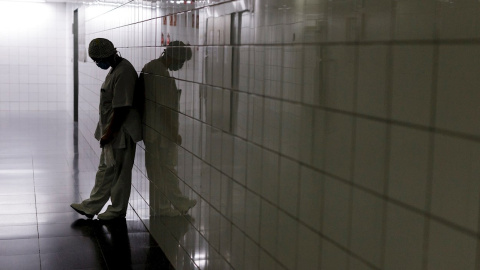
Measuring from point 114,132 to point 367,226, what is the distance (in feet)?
12.3

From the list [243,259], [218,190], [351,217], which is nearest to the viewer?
[351,217]

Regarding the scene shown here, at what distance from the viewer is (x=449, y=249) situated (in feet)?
5.07

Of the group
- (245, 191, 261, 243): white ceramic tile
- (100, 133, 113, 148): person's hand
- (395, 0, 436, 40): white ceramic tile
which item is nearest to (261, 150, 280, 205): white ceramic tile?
(245, 191, 261, 243): white ceramic tile

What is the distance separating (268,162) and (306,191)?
1.29 ft

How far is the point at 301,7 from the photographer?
7.74 feet

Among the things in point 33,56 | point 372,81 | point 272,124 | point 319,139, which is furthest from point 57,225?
point 33,56

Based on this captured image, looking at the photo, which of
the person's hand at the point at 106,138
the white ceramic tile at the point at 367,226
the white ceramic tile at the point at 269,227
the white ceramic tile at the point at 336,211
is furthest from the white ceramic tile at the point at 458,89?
the person's hand at the point at 106,138

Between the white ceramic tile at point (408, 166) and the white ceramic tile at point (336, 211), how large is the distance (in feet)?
0.90

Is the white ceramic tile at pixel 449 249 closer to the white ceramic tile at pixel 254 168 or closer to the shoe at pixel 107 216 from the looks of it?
the white ceramic tile at pixel 254 168

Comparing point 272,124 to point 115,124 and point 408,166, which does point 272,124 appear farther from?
point 115,124

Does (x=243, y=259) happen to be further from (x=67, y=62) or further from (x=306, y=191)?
(x=67, y=62)

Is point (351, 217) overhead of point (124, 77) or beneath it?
beneath

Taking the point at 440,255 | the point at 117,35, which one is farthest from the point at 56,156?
the point at 440,255

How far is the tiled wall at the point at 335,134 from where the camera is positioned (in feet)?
5.05
